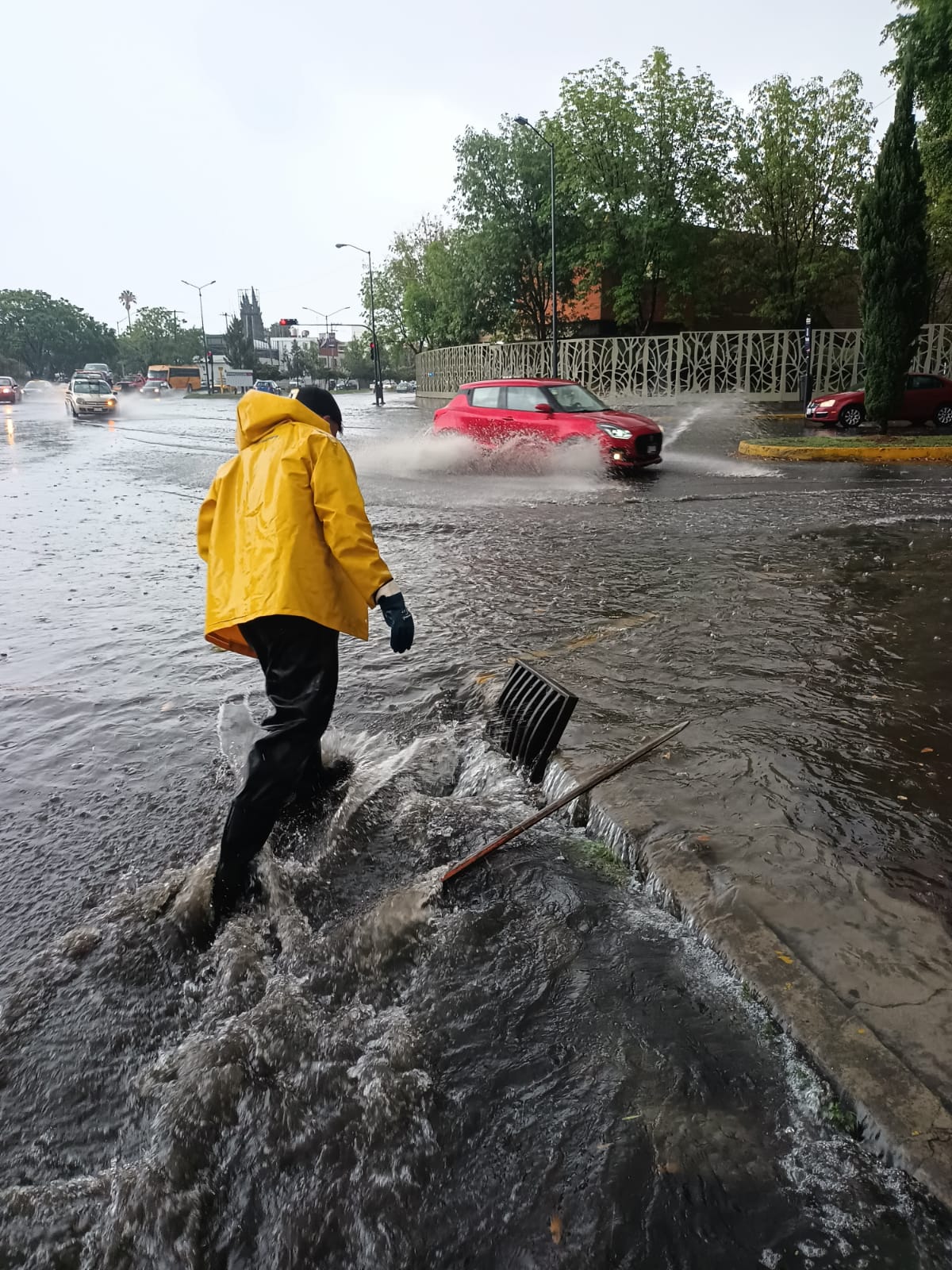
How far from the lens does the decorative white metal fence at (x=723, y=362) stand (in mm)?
30188

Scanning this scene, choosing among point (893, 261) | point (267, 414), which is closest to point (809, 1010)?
point (267, 414)

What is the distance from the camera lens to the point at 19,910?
3.05 m

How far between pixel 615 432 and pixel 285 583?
12028 millimetres

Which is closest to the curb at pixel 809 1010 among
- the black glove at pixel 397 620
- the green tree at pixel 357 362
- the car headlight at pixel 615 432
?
the black glove at pixel 397 620

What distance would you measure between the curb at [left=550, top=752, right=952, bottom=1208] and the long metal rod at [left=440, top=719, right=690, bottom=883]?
0.57 feet

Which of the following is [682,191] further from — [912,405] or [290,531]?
[290,531]

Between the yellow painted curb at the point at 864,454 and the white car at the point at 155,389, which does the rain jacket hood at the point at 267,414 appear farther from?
the white car at the point at 155,389

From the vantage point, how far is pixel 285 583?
9.47ft

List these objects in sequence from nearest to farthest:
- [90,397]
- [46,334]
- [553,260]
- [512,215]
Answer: [553,260], [90,397], [512,215], [46,334]

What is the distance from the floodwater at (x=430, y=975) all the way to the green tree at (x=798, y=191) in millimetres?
33376

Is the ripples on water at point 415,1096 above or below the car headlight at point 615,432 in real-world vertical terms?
below

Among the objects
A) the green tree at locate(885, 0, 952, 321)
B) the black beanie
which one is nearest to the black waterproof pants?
the black beanie

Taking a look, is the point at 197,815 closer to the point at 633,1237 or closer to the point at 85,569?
the point at 633,1237

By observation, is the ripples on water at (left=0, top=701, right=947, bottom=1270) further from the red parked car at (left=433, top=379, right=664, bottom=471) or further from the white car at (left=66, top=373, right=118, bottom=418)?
the white car at (left=66, top=373, right=118, bottom=418)
